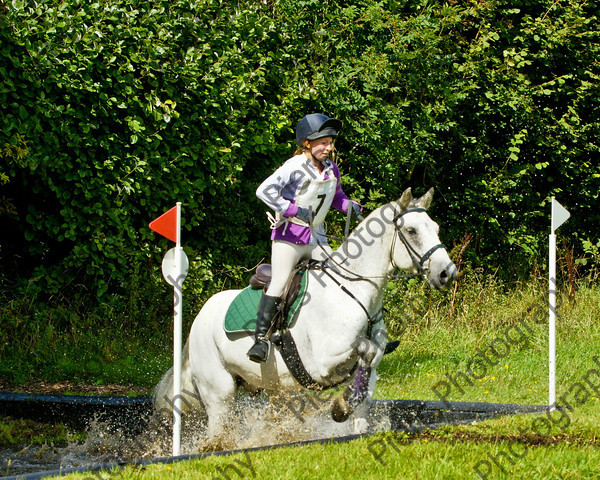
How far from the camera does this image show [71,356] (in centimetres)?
909

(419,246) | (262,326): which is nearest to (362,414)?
(262,326)

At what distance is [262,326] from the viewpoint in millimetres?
5738

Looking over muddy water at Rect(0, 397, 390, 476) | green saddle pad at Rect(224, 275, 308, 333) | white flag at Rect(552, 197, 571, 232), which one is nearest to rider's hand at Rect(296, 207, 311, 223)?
green saddle pad at Rect(224, 275, 308, 333)

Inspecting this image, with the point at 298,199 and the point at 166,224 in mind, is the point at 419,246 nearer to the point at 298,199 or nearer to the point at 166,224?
the point at 298,199

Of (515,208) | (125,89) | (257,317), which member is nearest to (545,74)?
(515,208)

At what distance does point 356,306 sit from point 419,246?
64 cm

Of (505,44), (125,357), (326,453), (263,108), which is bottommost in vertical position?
(125,357)

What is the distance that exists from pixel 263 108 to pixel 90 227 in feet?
10.0

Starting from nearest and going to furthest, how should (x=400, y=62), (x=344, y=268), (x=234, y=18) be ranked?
(x=344, y=268)
(x=234, y=18)
(x=400, y=62)

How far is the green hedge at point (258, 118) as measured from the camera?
29.3 feet

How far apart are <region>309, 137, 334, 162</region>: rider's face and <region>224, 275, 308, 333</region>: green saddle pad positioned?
3.02ft

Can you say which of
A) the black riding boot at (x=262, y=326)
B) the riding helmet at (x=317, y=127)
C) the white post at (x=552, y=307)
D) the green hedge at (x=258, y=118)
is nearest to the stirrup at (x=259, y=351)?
the black riding boot at (x=262, y=326)

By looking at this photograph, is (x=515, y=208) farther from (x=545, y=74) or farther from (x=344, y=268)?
(x=344, y=268)

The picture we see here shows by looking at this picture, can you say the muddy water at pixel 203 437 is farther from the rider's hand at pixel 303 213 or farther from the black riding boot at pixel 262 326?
the rider's hand at pixel 303 213
